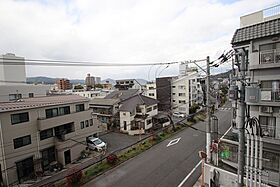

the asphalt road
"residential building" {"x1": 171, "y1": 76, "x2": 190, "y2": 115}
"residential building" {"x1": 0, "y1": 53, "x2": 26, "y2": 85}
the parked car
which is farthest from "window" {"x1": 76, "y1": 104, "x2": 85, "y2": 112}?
the parked car

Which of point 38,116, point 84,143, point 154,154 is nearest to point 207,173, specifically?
point 154,154

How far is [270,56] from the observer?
1013cm

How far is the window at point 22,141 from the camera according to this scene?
12764mm

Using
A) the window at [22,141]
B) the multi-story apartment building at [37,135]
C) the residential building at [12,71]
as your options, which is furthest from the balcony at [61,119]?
the residential building at [12,71]

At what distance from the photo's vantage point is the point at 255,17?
11547 millimetres

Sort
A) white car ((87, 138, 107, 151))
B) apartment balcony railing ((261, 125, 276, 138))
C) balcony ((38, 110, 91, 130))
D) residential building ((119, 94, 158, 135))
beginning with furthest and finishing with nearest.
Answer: residential building ((119, 94, 158, 135)) < white car ((87, 138, 107, 151)) < balcony ((38, 110, 91, 130)) < apartment balcony railing ((261, 125, 276, 138))

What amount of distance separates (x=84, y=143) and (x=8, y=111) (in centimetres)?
787

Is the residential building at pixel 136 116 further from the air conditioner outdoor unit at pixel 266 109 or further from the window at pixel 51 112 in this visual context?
the air conditioner outdoor unit at pixel 266 109

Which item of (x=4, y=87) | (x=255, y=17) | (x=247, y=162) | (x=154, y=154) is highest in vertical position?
(x=255, y=17)

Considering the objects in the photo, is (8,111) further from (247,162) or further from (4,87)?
(247,162)

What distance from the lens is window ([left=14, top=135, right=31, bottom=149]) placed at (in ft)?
41.9

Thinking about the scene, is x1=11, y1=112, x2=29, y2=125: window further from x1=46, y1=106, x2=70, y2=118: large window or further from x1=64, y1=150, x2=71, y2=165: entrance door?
x1=64, y1=150, x2=71, y2=165: entrance door

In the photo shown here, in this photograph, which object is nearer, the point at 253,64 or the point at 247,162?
the point at 247,162

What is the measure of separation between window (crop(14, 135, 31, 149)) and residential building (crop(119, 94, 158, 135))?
11.8 meters
